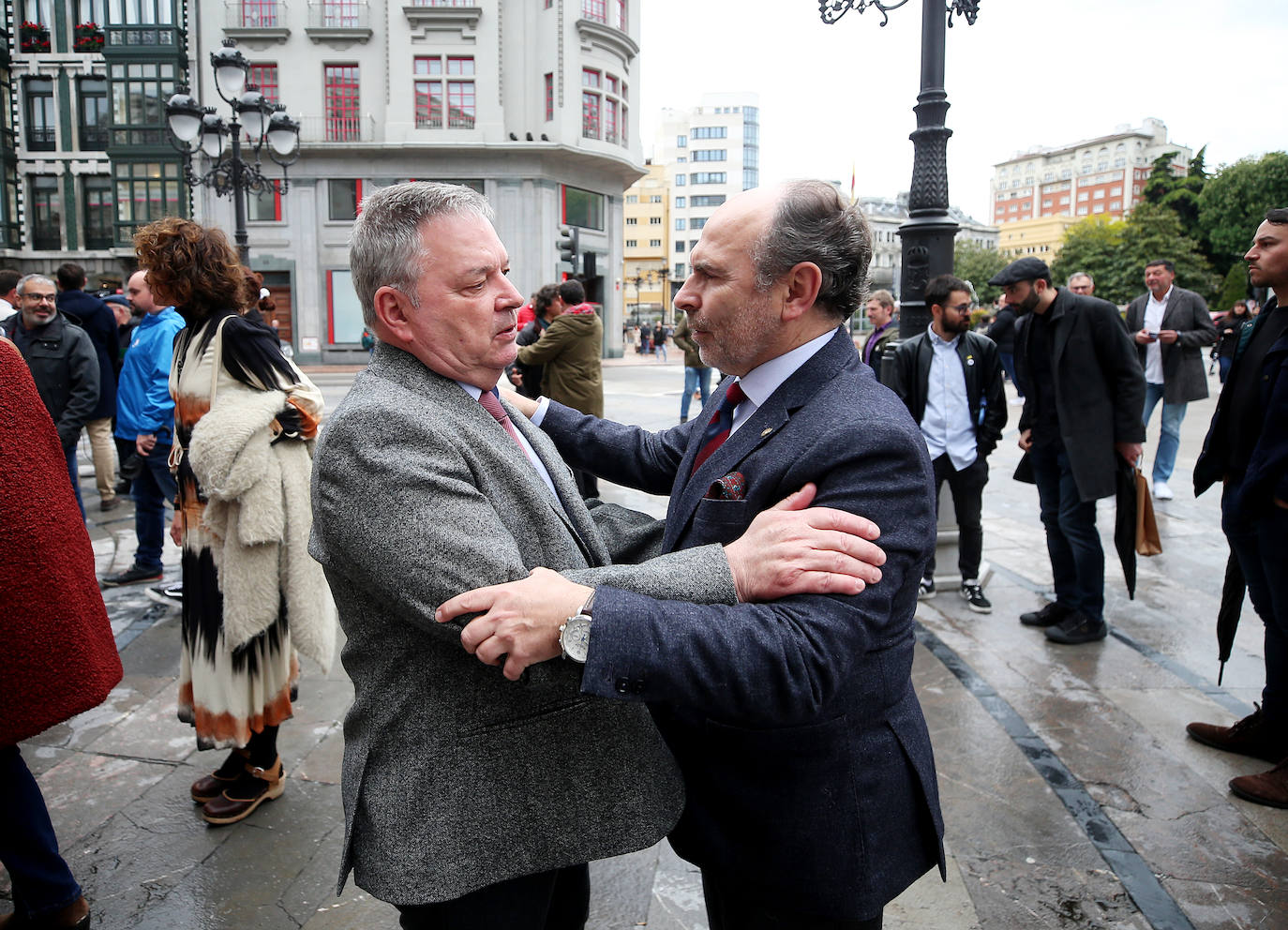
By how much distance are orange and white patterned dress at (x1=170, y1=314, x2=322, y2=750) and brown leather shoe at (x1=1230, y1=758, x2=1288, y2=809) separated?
11.8 feet

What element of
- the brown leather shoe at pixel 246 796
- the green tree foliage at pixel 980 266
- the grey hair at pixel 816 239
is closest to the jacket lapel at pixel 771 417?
the grey hair at pixel 816 239

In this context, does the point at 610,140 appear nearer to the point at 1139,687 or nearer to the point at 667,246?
the point at 1139,687

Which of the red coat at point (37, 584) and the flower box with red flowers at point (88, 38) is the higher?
the flower box with red flowers at point (88, 38)

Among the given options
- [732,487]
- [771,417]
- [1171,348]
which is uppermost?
[1171,348]

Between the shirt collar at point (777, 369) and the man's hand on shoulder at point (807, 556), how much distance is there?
368 millimetres

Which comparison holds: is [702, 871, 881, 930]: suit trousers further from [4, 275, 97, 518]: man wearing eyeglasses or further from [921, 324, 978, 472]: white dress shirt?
[4, 275, 97, 518]: man wearing eyeglasses

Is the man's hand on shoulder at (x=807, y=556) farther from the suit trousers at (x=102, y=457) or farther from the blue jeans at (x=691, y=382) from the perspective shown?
the blue jeans at (x=691, y=382)

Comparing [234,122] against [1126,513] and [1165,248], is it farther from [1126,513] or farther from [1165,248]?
[1165,248]

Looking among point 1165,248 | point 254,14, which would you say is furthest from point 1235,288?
point 254,14

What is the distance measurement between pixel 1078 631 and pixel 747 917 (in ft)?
12.6

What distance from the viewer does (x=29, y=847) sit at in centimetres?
236

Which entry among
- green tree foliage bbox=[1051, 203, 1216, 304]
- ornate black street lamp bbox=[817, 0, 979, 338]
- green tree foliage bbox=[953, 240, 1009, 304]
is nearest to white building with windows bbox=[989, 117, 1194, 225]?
green tree foliage bbox=[953, 240, 1009, 304]

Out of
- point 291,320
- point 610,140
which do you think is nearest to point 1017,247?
point 610,140

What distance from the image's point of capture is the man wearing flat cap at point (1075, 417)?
4.71 m
